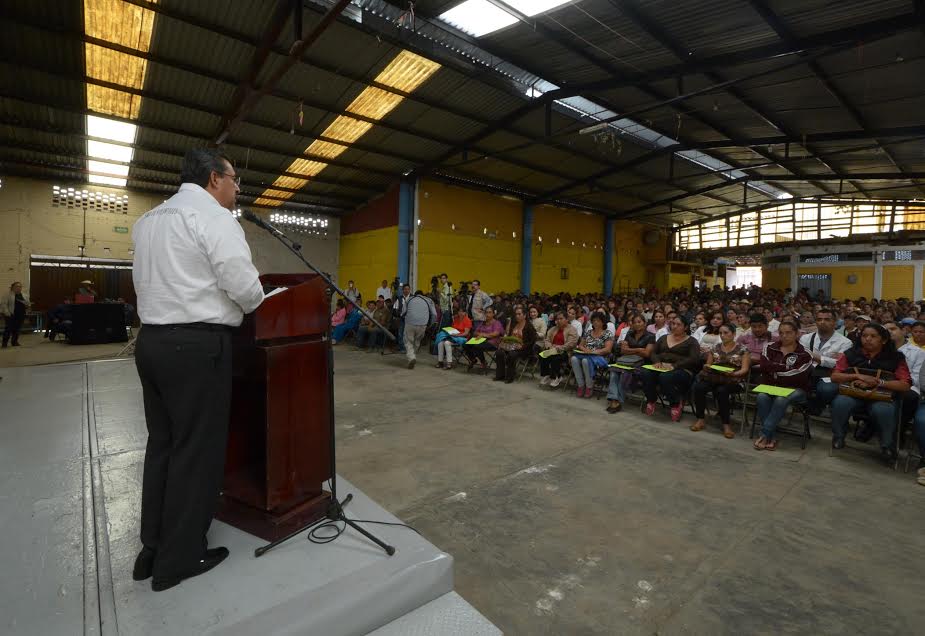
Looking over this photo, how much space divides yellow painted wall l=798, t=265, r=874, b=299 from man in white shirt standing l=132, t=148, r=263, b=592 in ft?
80.1

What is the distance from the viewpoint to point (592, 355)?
5961 millimetres

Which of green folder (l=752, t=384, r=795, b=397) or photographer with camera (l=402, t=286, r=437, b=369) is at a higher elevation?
photographer with camera (l=402, t=286, r=437, b=369)

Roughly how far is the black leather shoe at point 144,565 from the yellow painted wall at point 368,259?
12.3 meters

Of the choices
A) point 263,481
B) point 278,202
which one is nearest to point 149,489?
point 263,481

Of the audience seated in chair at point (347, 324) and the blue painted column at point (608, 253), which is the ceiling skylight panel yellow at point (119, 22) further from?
the blue painted column at point (608, 253)

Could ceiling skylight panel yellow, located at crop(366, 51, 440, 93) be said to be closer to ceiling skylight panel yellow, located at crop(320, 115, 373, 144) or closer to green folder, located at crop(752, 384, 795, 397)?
ceiling skylight panel yellow, located at crop(320, 115, 373, 144)

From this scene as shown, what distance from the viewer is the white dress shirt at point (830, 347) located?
15.6 feet

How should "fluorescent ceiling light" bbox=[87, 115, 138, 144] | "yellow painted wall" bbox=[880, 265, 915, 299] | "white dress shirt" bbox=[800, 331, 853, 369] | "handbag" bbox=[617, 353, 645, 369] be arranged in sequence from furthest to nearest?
"yellow painted wall" bbox=[880, 265, 915, 299] < "fluorescent ceiling light" bbox=[87, 115, 138, 144] < "handbag" bbox=[617, 353, 645, 369] < "white dress shirt" bbox=[800, 331, 853, 369]

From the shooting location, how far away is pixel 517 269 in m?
16.3

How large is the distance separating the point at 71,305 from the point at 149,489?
1160 centimetres

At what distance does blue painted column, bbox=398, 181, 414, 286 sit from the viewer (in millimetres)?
13422

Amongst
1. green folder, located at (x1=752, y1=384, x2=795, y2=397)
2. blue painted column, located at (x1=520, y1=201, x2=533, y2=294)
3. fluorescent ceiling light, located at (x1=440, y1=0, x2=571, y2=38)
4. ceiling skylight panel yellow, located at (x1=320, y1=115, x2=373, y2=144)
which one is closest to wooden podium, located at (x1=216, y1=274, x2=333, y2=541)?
green folder, located at (x1=752, y1=384, x2=795, y2=397)

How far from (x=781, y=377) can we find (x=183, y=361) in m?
5.01

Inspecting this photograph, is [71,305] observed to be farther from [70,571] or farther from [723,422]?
[723,422]
